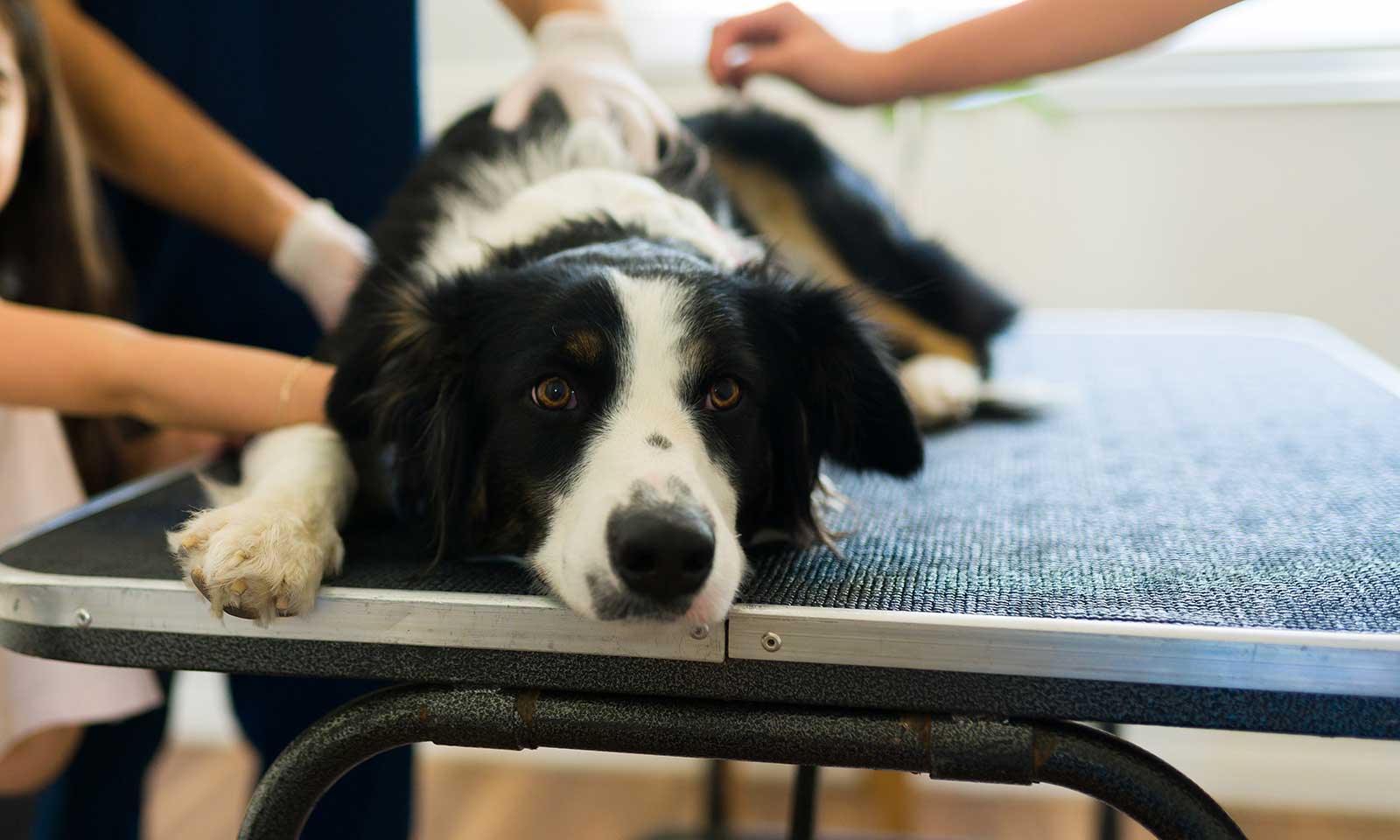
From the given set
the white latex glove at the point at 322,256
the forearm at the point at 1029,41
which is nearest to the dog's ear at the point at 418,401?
the white latex glove at the point at 322,256

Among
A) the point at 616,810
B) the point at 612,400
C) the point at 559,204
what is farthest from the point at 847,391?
the point at 616,810

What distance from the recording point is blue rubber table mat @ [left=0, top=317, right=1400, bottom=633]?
794 mm

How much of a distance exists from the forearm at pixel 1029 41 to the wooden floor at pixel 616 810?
1.62 meters

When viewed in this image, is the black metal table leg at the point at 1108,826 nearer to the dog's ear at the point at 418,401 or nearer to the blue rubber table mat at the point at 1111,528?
the blue rubber table mat at the point at 1111,528

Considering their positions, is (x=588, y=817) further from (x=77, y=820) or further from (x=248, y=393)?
(x=248, y=393)

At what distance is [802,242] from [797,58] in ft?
2.64

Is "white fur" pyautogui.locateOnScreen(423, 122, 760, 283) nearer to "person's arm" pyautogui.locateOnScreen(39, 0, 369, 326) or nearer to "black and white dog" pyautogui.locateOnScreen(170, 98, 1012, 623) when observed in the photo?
"black and white dog" pyautogui.locateOnScreen(170, 98, 1012, 623)

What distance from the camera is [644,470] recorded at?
880mm

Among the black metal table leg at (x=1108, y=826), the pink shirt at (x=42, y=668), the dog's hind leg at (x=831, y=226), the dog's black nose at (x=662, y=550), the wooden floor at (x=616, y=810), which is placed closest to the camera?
the dog's black nose at (x=662, y=550)

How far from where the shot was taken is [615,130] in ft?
4.59

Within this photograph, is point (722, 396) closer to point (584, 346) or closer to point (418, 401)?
point (584, 346)

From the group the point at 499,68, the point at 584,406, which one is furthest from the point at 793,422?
the point at 499,68

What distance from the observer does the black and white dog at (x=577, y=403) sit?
830 mm

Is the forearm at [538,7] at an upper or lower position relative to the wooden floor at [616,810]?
upper
